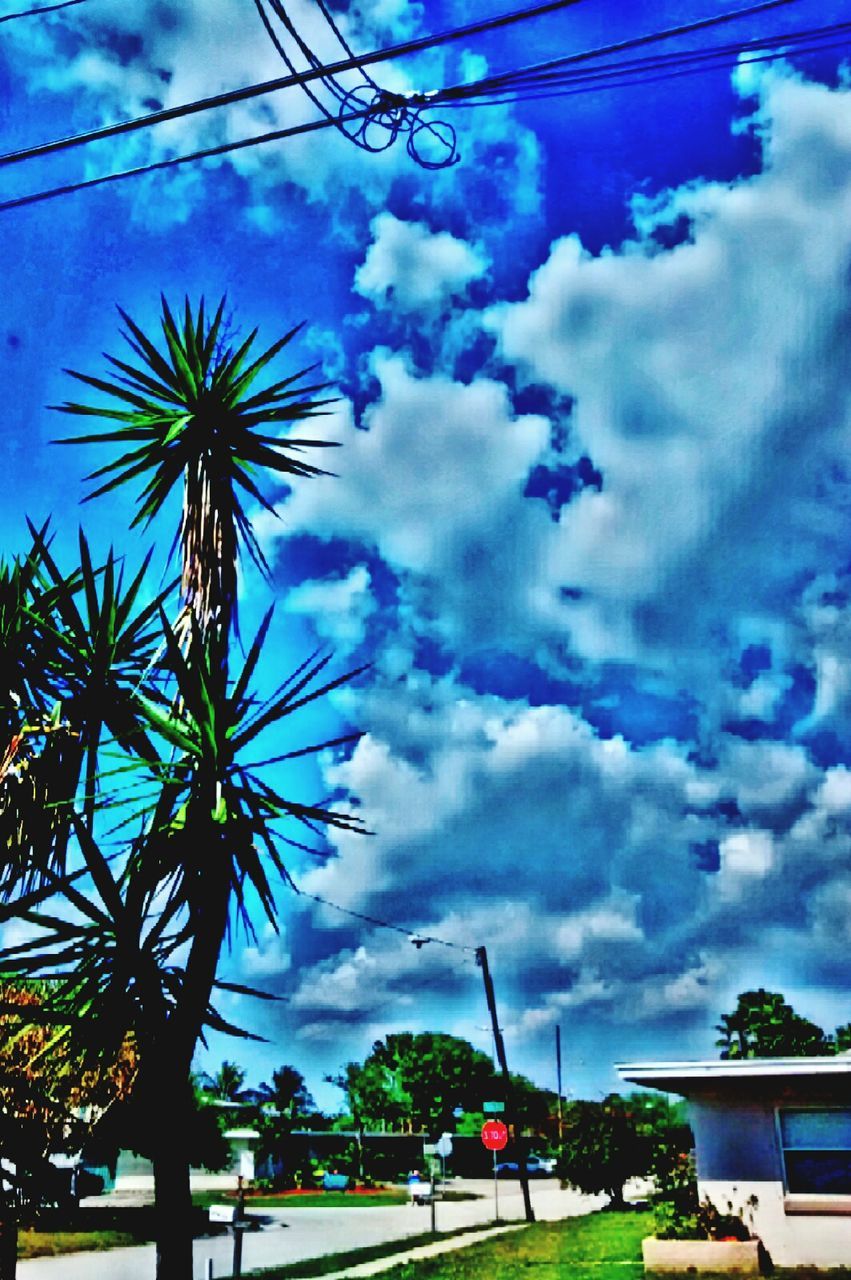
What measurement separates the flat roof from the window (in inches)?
33.1

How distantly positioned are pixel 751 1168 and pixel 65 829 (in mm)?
12776

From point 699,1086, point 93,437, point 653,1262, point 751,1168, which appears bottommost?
point 653,1262

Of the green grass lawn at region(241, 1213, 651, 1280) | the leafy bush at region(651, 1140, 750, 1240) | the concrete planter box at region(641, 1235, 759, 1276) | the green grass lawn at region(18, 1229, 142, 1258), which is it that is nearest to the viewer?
the concrete planter box at region(641, 1235, 759, 1276)

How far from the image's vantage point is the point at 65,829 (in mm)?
9266

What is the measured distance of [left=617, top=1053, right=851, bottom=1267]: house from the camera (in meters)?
16.0

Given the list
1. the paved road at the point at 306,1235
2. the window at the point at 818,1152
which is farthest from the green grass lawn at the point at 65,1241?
the window at the point at 818,1152

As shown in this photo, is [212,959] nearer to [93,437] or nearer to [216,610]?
[216,610]

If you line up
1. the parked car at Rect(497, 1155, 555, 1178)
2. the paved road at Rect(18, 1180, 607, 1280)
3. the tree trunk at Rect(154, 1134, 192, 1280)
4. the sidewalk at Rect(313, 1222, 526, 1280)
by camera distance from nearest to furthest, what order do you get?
the tree trunk at Rect(154, 1134, 192, 1280) < the sidewalk at Rect(313, 1222, 526, 1280) < the paved road at Rect(18, 1180, 607, 1280) < the parked car at Rect(497, 1155, 555, 1178)

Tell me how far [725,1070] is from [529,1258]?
578 centimetres

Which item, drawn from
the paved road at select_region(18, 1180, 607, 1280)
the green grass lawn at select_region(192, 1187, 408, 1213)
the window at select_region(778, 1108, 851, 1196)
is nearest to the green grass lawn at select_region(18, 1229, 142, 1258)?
the paved road at select_region(18, 1180, 607, 1280)

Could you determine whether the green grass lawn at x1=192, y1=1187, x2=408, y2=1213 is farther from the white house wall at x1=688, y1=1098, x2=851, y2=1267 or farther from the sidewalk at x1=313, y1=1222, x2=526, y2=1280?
the white house wall at x1=688, y1=1098, x2=851, y2=1267

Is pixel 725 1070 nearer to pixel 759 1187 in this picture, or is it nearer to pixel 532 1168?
pixel 759 1187

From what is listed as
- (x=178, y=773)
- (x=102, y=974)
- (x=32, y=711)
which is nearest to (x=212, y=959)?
(x=102, y=974)

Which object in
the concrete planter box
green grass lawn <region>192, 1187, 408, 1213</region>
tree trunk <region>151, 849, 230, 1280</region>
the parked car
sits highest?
tree trunk <region>151, 849, 230, 1280</region>
